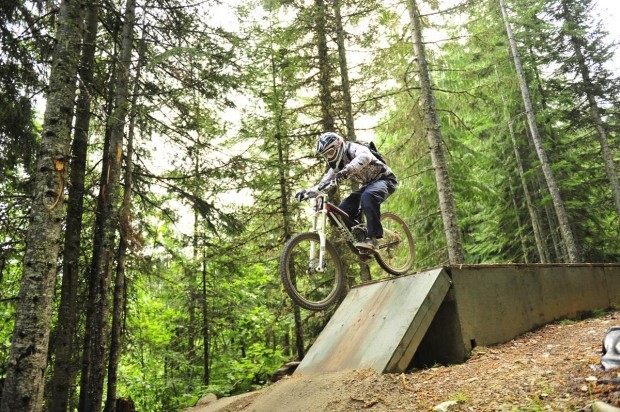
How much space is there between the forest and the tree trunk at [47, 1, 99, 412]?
42mm

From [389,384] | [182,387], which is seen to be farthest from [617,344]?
[182,387]

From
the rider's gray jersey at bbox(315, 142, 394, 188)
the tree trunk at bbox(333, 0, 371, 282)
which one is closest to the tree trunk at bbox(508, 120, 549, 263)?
the tree trunk at bbox(333, 0, 371, 282)

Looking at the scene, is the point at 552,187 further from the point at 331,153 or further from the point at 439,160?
the point at 331,153

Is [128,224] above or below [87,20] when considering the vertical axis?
below

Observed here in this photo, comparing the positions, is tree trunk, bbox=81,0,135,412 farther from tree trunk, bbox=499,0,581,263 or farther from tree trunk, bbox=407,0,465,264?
tree trunk, bbox=499,0,581,263

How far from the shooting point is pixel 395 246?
285 inches

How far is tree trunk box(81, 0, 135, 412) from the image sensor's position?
705 cm

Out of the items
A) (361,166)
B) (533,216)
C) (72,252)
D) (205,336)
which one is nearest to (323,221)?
(361,166)

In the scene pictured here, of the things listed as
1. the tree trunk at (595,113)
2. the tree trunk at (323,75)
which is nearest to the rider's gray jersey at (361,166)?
the tree trunk at (323,75)

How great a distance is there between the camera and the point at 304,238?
225 inches

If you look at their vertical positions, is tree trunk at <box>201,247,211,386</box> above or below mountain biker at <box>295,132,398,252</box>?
below

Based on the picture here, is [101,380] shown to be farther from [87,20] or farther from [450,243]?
[450,243]

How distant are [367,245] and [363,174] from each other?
106cm

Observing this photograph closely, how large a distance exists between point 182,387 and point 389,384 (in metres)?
11.1
